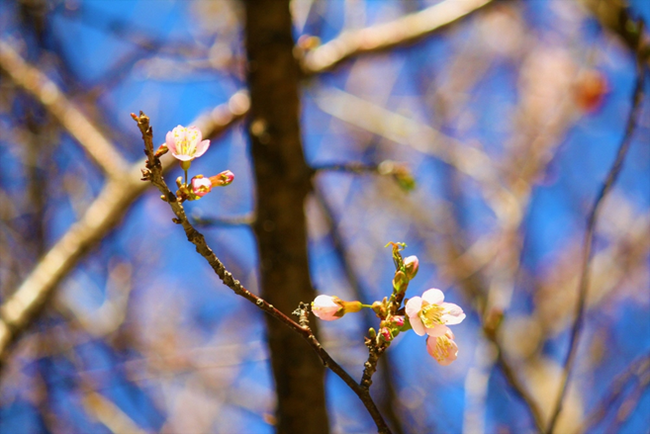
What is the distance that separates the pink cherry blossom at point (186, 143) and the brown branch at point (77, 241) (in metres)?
1.35

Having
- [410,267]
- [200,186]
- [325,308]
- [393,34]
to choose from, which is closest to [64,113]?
[393,34]

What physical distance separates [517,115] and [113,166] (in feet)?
17.9

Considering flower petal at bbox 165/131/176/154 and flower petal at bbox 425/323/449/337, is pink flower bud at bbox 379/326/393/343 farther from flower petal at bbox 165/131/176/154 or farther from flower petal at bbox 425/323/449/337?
flower petal at bbox 165/131/176/154

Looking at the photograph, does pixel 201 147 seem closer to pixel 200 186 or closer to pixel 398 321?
pixel 200 186

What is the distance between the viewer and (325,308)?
99 centimetres

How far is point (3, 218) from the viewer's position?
4.43 meters

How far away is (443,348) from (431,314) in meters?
0.11

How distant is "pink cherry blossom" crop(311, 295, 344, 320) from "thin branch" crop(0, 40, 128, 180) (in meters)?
1.77

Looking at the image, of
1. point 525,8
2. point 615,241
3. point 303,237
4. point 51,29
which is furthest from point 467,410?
point 525,8

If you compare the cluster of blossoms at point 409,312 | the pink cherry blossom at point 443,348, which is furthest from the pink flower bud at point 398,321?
the pink cherry blossom at point 443,348

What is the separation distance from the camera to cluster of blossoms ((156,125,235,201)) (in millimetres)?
856

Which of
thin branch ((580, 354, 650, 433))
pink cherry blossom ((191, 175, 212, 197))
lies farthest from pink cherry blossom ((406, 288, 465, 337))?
thin branch ((580, 354, 650, 433))

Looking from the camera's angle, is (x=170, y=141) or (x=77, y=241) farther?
(x=77, y=241)

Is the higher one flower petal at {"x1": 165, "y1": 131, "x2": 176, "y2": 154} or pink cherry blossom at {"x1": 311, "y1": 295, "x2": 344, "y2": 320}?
flower petal at {"x1": 165, "y1": 131, "x2": 176, "y2": 154}
